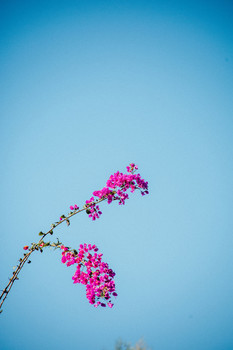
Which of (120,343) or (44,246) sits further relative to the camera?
(120,343)

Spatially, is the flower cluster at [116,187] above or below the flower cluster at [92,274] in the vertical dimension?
above

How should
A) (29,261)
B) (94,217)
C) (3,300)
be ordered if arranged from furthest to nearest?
1. (94,217)
2. (29,261)
3. (3,300)

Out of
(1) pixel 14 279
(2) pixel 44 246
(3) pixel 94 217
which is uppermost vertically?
(3) pixel 94 217

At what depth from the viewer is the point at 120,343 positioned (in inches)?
887

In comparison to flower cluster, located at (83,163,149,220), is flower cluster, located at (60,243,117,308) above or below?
below

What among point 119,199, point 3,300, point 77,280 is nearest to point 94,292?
point 77,280

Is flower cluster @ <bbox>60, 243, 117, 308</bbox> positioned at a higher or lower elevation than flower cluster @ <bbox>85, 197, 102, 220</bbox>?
lower

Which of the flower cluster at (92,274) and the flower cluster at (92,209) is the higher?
the flower cluster at (92,209)

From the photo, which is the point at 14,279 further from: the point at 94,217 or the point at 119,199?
the point at 119,199

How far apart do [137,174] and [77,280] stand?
2.12m

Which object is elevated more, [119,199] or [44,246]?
[119,199]

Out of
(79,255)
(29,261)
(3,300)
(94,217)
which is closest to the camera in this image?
(3,300)

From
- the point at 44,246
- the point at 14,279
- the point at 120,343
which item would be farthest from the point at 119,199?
the point at 120,343

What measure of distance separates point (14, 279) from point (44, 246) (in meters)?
0.60
